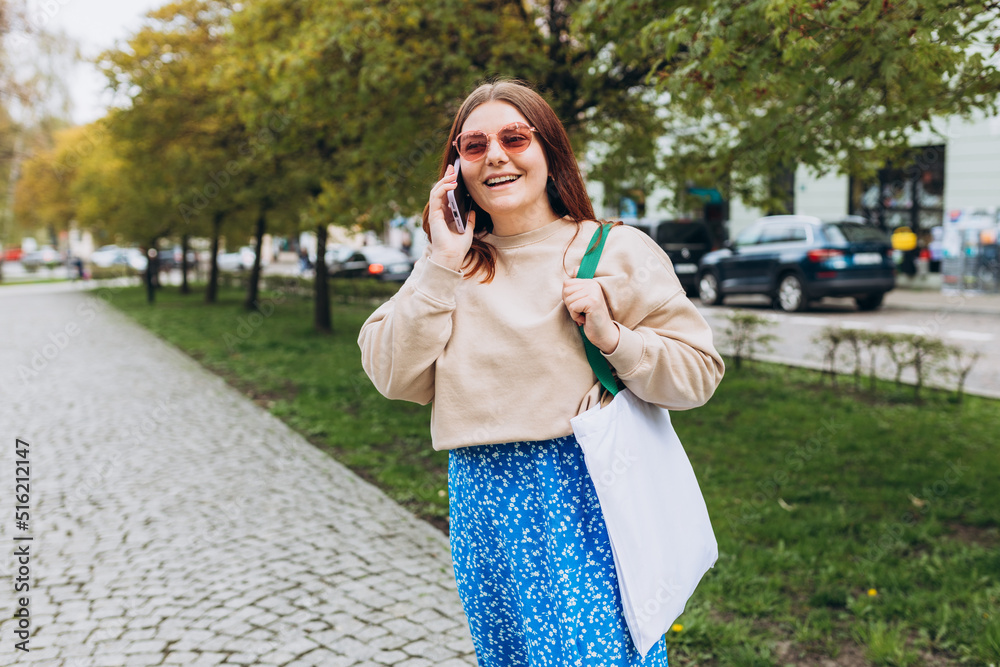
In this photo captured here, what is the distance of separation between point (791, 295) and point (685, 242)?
3.39 meters

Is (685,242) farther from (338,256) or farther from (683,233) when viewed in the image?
(338,256)

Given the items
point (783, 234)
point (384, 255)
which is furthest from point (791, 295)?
point (384, 255)

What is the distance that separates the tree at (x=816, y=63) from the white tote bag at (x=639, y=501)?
2149mm

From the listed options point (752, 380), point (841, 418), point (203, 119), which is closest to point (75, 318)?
point (203, 119)

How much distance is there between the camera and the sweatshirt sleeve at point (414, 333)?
174 centimetres

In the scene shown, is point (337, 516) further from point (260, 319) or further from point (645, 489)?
point (260, 319)

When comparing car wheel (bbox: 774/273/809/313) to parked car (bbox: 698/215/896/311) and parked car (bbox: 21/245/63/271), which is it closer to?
parked car (bbox: 698/215/896/311)

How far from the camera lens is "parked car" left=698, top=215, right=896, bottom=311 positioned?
1473 centimetres

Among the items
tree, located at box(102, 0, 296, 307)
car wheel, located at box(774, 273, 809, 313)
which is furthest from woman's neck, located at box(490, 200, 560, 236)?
car wheel, located at box(774, 273, 809, 313)

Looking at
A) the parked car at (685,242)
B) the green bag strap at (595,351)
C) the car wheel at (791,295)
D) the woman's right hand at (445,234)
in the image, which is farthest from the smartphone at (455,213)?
the parked car at (685,242)

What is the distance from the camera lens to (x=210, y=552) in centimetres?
447

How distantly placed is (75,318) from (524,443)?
20.6 meters

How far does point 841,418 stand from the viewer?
7.08 meters

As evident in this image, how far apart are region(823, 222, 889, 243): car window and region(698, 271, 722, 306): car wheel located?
9.09 feet
